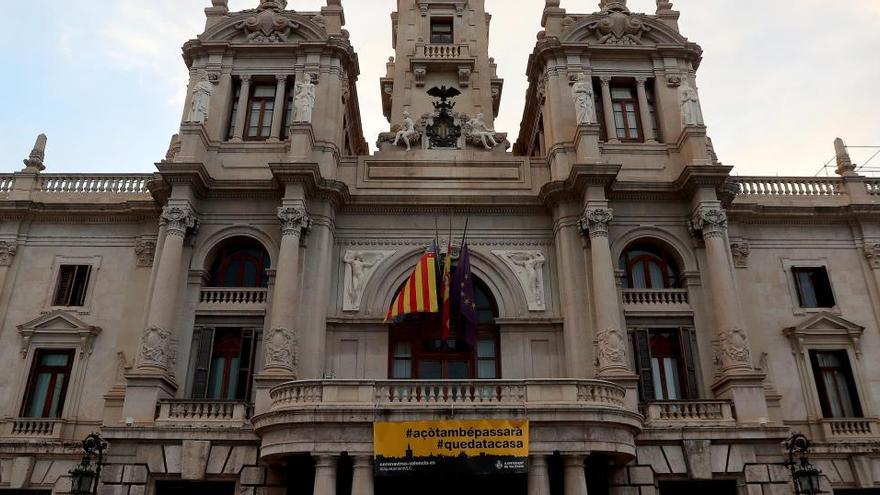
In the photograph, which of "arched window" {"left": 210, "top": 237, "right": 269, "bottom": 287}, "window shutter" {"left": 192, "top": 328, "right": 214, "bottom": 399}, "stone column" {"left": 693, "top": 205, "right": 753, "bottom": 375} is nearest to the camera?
"stone column" {"left": 693, "top": 205, "right": 753, "bottom": 375}

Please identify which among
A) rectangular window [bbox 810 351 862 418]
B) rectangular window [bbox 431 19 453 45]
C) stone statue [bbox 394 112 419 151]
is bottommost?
rectangular window [bbox 810 351 862 418]

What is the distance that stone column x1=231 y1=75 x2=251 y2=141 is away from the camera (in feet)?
93.8

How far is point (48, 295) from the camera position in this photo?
26.8 metres

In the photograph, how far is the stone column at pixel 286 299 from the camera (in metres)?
22.8

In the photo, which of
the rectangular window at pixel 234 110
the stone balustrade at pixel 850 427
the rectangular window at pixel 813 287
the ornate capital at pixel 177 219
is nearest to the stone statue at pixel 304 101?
the rectangular window at pixel 234 110

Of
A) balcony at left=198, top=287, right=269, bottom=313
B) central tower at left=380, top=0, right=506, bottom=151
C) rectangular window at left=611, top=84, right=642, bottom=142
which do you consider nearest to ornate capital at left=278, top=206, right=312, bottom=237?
balcony at left=198, top=287, right=269, bottom=313

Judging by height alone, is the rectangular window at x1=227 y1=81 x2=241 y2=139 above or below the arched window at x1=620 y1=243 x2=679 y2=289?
above

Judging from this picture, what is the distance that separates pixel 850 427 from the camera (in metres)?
24.6

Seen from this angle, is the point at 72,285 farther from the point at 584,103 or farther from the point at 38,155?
the point at 584,103

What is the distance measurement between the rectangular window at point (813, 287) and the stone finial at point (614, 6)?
13610 mm

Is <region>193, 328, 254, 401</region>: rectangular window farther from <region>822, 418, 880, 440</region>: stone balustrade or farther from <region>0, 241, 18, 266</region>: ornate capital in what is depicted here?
<region>822, 418, 880, 440</region>: stone balustrade

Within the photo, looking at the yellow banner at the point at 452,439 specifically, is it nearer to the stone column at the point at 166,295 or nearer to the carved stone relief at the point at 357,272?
the carved stone relief at the point at 357,272

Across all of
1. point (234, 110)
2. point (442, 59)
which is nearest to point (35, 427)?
point (234, 110)

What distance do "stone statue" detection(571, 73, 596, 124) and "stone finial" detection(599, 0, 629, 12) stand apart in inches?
202
